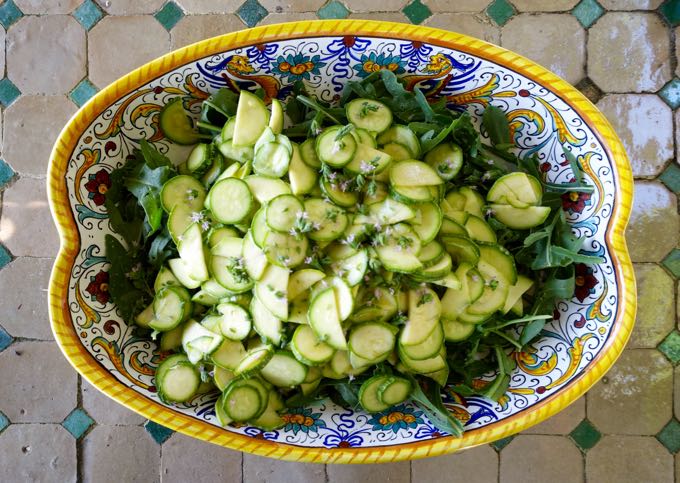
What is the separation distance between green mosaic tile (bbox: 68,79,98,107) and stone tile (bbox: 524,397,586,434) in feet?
5.23

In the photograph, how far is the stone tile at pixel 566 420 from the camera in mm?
1567

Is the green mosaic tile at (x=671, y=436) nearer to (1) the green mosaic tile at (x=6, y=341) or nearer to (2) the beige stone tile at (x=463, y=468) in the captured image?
(2) the beige stone tile at (x=463, y=468)

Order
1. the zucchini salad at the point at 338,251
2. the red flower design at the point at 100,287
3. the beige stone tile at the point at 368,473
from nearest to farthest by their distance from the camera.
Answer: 1. the zucchini salad at the point at 338,251
2. the red flower design at the point at 100,287
3. the beige stone tile at the point at 368,473

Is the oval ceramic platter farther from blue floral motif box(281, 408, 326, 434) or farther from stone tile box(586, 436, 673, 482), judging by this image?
stone tile box(586, 436, 673, 482)

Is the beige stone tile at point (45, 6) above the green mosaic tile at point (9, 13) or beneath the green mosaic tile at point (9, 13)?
above

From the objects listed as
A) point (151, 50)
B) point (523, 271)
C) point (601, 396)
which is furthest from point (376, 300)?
point (151, 50)

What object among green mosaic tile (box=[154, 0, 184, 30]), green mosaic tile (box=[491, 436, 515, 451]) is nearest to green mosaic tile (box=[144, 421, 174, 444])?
green mosaic tile (box=[491, 436, 515, 451])

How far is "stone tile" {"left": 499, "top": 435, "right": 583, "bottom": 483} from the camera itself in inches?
61.9

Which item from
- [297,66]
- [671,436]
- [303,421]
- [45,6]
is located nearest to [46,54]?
[45,6]

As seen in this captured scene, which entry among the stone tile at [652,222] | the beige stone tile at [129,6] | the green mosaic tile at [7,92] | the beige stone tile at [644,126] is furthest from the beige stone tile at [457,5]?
the green mosaic tile at [7,92]

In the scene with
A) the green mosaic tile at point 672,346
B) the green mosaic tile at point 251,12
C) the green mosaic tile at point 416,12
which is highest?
the green mosaic tile at point 416,12

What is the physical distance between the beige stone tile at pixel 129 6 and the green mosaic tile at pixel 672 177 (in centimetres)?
152

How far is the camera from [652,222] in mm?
1579

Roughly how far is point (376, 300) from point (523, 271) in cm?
40
